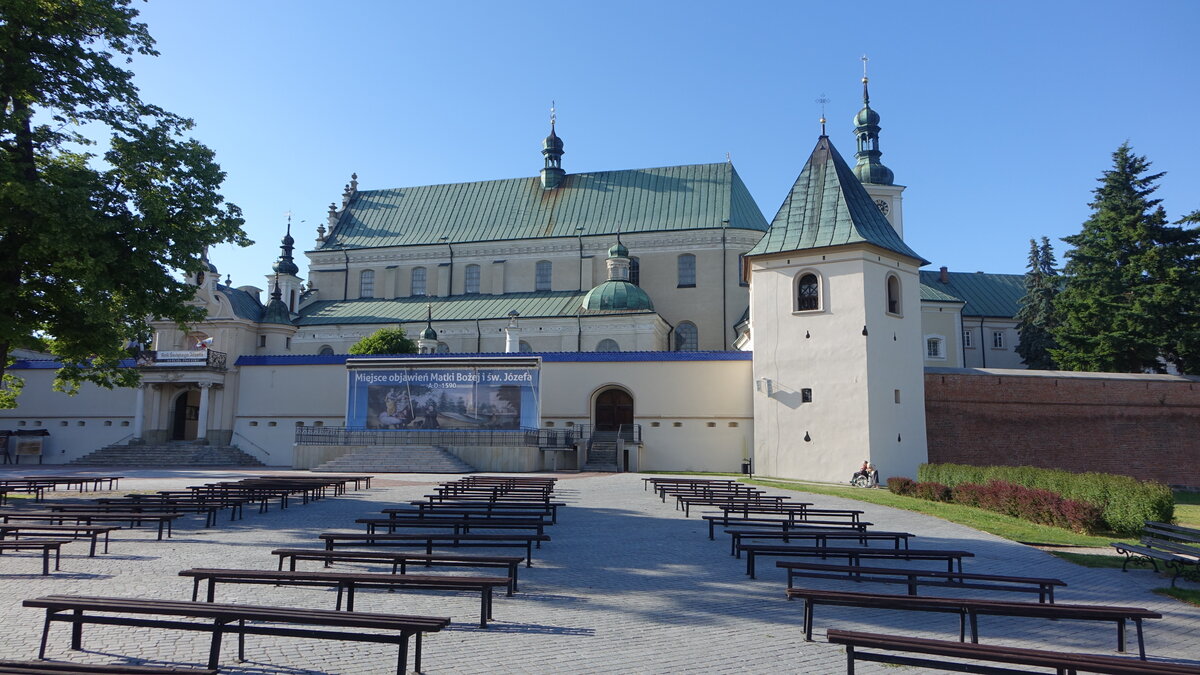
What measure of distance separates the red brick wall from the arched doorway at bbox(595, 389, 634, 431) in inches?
448

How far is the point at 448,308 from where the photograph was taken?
149 ft

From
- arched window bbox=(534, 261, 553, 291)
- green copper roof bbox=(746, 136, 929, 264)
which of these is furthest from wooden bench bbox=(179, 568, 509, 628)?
arched window bbox=(534, 261, 553, 291)

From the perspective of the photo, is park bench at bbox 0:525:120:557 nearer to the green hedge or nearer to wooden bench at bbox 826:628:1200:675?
wooden bench at bbox 826:628:1200:675

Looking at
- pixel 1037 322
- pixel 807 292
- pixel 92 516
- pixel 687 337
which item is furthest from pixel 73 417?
pixel 1037 322

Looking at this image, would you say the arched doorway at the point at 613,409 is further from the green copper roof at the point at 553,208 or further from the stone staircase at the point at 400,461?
the green copper roof at the point at 553,208

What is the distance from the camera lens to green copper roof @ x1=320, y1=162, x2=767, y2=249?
46094 millimetres

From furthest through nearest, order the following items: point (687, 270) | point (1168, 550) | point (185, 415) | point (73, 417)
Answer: point (687, 270) < point (185, 415) < point (73, 417) < point (1168, 550)

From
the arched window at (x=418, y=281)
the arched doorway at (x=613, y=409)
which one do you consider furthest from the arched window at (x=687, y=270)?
the arched window at (x=418, y=281)

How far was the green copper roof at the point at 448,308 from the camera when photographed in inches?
1706

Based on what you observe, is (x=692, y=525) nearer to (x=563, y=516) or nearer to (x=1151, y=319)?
(x=563, y=516)

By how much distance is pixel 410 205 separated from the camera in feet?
169

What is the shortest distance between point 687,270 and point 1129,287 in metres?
20.2

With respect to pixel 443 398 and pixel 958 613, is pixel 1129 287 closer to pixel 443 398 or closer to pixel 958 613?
pixel 443 398

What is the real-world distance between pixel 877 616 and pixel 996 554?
5038 millimetres
